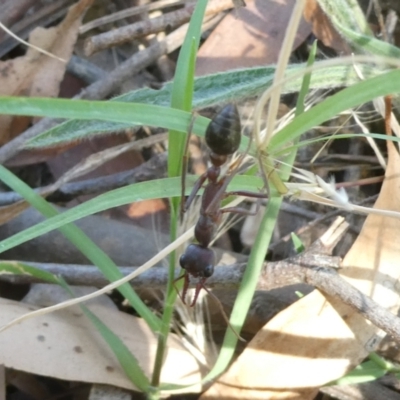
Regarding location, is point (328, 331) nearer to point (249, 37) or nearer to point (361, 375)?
point (361, 375)

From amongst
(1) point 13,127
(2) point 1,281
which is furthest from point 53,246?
(1) point 13,127

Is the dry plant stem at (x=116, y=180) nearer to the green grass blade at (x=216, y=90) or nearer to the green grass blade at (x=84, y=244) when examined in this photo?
the green grass blade at (x=216, y=90)

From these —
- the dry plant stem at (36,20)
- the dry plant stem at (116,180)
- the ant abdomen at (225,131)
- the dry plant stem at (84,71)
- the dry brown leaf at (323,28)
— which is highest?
the dry brown leaf at (323,28)

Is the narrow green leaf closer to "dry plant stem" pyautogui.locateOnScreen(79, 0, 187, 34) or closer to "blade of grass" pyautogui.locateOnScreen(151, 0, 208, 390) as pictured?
"blade of grass" pyautogui.locateOnScreen(151, 0, 208, 390)

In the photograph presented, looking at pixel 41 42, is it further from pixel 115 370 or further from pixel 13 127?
pixel 115 370

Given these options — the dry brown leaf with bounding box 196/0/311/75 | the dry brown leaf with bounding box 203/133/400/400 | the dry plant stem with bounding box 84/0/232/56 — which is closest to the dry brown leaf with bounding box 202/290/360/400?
the dry brown leaf with bounding box 203/133/400/400

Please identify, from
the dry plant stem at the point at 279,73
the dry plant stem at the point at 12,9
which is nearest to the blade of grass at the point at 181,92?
the dry plant stem at the point at 279,73

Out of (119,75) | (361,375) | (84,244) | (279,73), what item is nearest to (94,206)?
(84,244)
